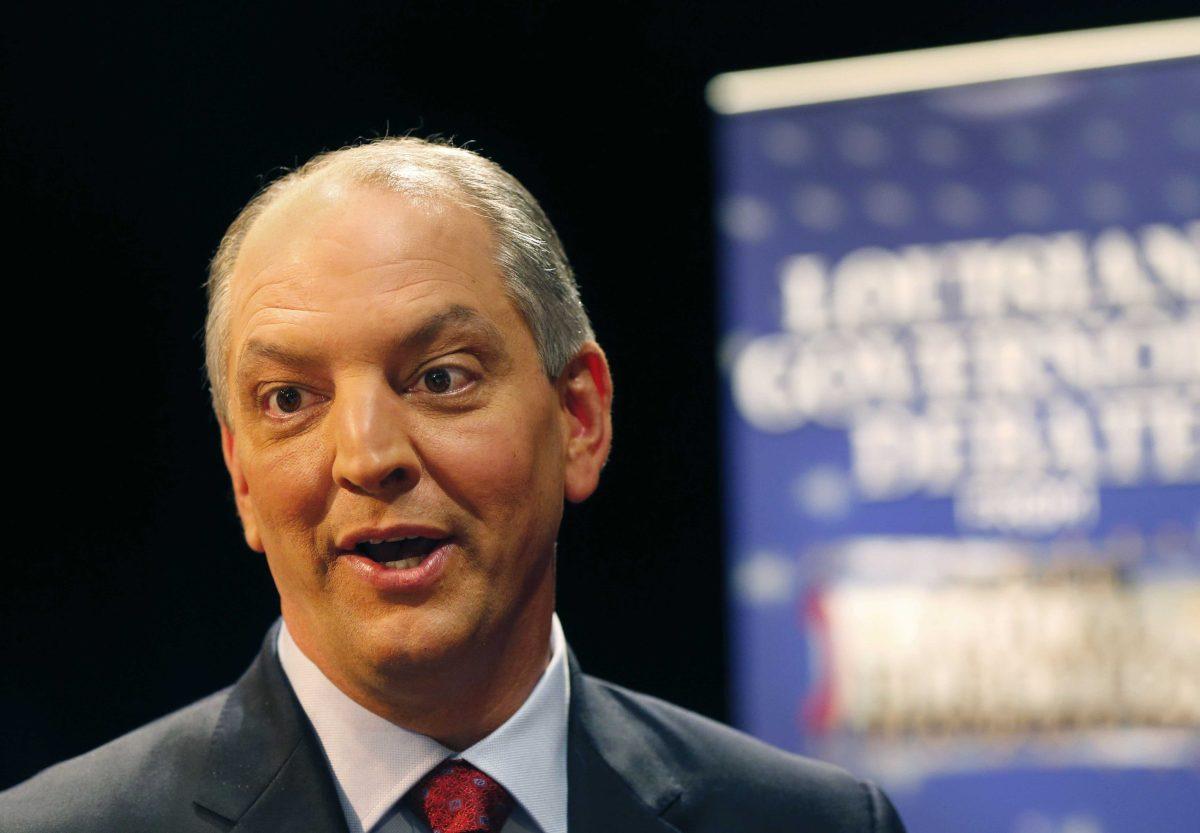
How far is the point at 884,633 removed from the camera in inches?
132

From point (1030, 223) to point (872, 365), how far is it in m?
0.48

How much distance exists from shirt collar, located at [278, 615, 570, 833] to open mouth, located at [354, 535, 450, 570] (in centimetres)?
18

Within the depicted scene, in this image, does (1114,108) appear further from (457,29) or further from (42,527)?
(42,527)

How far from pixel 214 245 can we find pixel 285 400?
2.05m

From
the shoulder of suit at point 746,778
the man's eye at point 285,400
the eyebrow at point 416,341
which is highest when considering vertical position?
the eyebrow at point 416,341

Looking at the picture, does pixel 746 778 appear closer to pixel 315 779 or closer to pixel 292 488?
pixel 315 779

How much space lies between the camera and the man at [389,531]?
1543 millimetres

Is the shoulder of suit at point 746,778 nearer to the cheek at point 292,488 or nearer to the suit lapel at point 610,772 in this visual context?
the suit lapel at point 610,772

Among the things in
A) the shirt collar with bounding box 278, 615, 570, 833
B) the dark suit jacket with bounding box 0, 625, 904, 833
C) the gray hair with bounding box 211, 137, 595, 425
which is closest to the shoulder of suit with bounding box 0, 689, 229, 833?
the dark suit jacket with bounding box 0, 625, 904, 833

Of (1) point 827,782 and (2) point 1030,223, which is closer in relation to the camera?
(1) point 827,782

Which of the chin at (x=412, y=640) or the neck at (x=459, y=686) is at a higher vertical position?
the chin at (x=412, y=640)

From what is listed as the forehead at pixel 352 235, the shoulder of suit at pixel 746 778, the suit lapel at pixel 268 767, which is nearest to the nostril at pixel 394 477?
the forehead at pixel 352 235

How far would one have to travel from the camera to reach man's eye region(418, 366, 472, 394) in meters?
1.58

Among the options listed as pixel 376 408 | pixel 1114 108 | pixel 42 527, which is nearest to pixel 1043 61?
pixel 1114 108
